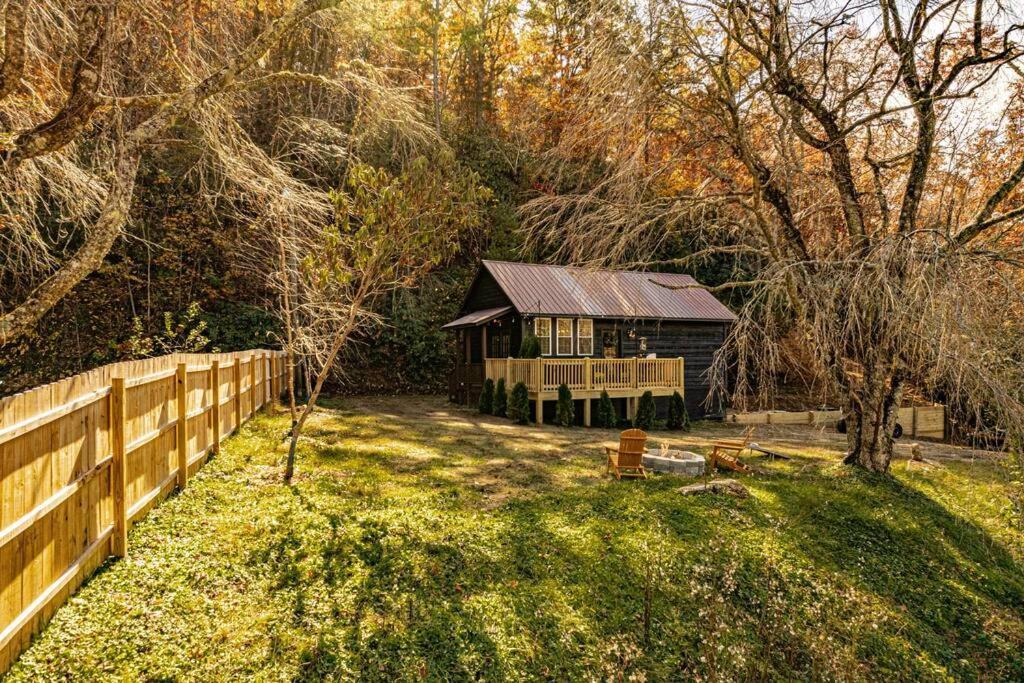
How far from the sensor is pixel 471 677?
181 inches

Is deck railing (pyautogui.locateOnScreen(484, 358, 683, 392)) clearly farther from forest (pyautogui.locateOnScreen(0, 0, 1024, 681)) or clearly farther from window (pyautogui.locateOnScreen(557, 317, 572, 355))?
forest (pyautogui.locateOnScreen(0, 0, 1024, 681))

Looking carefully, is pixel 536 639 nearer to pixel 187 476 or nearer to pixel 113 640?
pixel 113 640

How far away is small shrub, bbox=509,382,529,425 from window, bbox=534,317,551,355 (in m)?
2.34

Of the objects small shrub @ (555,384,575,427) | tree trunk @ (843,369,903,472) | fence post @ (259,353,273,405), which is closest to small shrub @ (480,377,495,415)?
small shrub @ (555,384,575,427)

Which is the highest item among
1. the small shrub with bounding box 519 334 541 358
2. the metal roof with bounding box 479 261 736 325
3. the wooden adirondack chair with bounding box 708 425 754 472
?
the metal roof with bounding box 479 261 736 325

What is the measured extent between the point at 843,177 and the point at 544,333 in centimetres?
960

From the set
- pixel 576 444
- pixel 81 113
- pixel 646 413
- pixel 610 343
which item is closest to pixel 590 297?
pixel 610 343

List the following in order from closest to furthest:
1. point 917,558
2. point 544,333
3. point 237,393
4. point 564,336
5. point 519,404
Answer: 1. point 917,558
2. point 237,393
3. point 519,404
4. point 544,333
5. point 564,336

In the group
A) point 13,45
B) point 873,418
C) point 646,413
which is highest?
point 13,45

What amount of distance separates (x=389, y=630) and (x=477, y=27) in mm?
28545

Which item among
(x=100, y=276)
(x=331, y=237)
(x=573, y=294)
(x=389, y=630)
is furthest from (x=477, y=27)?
(x=389, y=630)

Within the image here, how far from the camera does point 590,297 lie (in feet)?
59.2

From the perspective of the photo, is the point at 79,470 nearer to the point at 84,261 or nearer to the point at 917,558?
the point at 84,261

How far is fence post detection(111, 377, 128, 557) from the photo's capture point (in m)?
4.68
